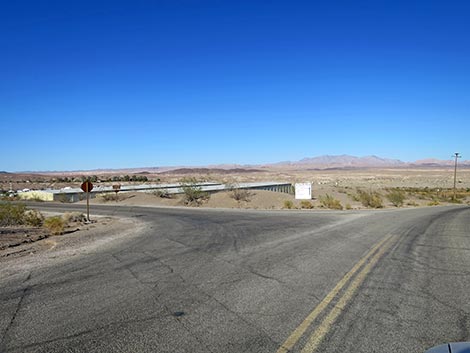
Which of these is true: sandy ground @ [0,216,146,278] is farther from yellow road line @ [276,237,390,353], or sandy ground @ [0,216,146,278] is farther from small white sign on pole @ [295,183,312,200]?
small white sign on pole @ [295,183,312,200]

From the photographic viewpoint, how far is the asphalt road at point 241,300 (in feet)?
16.8

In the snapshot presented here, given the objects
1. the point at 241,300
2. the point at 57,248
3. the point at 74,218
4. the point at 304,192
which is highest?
the point at 241,300

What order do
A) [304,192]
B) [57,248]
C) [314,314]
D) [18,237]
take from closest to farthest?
[314,314] → [57,248] → [18,237] → [304,192]

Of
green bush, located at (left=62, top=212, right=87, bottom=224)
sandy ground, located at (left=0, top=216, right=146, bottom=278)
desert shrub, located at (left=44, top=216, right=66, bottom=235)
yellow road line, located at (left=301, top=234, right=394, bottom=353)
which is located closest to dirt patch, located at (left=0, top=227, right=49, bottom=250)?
desert shrub, located at (left=44, top=216, right=66, bottom=235)

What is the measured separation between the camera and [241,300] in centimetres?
673

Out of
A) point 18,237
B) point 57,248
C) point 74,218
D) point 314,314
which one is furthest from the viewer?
point 74,218

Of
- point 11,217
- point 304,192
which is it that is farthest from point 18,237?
point 304,192

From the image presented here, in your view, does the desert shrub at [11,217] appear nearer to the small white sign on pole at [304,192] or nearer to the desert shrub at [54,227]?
the desert shrub at [54,227]

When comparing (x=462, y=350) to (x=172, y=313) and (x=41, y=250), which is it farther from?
(x=41, y=250)

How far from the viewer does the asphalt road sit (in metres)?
5.11

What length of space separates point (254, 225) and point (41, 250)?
9336 mm

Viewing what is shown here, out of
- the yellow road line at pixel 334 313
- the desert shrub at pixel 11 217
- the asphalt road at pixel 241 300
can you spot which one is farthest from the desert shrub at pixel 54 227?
the yellow road line at pixel 334 313

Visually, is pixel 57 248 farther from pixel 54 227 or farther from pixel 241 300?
pixel 241 300

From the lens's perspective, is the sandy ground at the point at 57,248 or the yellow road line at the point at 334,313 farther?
the sandy ground at the point at 57,248
